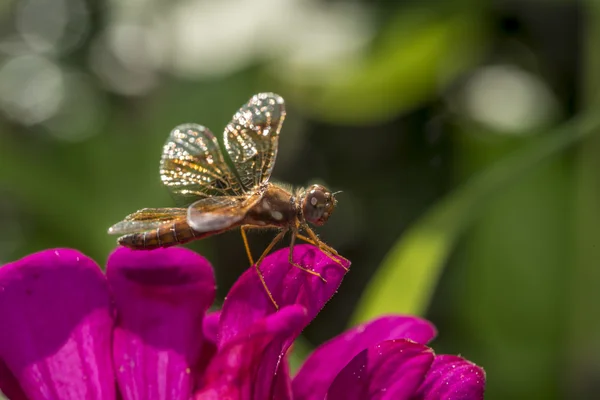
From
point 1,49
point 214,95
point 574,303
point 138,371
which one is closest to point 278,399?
point 138,371

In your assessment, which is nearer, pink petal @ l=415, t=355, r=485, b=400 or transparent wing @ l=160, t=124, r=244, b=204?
pink petal @ l=415, t=355, r=485, b=400

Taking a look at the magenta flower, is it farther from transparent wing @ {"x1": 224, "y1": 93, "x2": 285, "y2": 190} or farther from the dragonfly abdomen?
transparent wing @ {"x1": 224, "y1": 93, "x2": 285, "y2": 190}

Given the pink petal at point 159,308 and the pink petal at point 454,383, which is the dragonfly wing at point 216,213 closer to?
the pink petal at point 159,308

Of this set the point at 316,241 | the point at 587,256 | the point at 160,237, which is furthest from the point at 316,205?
the point at 587,256

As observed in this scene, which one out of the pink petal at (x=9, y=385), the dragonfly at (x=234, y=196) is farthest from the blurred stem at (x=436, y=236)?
the pink petal at (x=9, y=385)

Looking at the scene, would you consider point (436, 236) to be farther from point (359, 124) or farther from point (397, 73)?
point (359, 124)

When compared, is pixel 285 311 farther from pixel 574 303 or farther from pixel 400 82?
pixel 400 82

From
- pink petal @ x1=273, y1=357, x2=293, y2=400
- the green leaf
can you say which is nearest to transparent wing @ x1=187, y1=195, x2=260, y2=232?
pink petal @ x1=273, y1=357, x2=293, y2=400

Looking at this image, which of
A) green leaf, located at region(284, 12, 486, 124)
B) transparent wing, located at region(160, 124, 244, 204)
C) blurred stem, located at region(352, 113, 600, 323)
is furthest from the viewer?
green leaf, located at region(284, 12, 486, 124)
